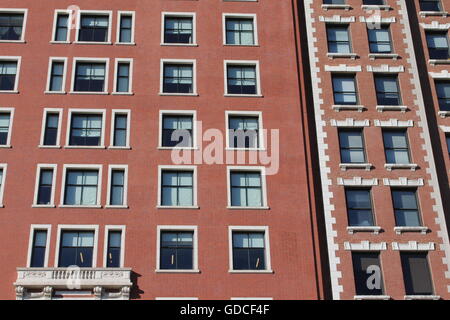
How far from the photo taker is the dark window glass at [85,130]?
123ft

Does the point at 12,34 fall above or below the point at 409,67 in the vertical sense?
above

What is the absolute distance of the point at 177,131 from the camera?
125ft

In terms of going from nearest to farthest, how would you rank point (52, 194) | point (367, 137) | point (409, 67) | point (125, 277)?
1. point (125, 277)
2. point (52, 194)
3. point (367, 137)
4. point (409, 67)

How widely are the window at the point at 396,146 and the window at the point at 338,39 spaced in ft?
21.2

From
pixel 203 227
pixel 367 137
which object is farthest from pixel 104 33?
pixel 367 137

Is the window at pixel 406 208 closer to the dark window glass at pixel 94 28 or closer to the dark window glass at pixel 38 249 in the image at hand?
the dark window glass at pixel 38 249

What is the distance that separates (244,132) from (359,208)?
809 cm

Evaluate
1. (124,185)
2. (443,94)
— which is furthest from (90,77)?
(443,94)

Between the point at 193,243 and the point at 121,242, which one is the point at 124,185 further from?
the point at 193,243

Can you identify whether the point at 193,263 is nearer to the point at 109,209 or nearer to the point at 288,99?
the point at 109,209

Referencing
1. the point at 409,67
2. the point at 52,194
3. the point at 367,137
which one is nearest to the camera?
the point at 52,194

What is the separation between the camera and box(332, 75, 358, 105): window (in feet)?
130

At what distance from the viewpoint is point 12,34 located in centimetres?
4088

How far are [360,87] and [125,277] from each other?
18489 millimetres
